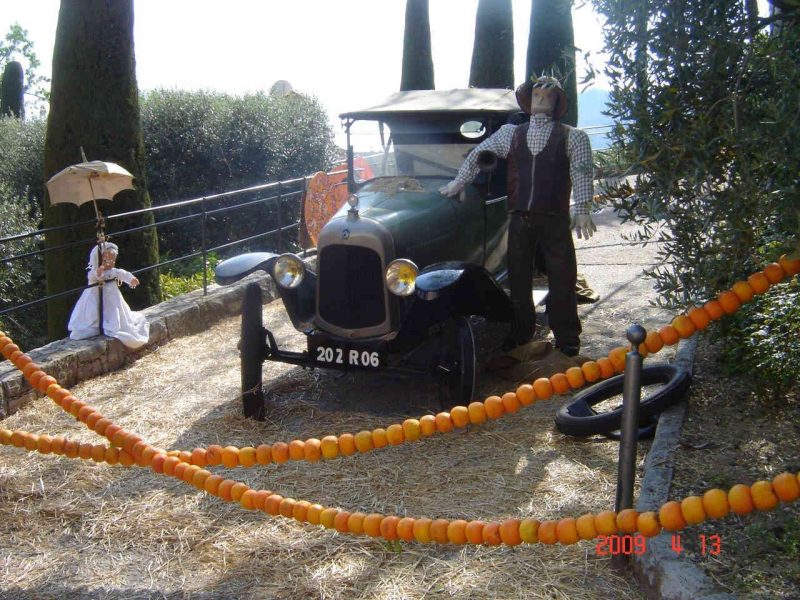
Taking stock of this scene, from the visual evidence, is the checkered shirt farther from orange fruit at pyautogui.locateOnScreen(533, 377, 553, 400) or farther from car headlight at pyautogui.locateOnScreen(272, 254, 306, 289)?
orange fruit at pyautogui.locateOnScreen(533, 377, 553, 400)

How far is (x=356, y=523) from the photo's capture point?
357 centimetres

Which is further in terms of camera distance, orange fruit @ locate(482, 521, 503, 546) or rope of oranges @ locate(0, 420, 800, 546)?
orange fruit @ locate(482, 521, 503, 546)

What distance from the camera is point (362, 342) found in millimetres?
5293

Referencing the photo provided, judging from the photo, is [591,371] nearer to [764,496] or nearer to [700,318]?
[700,318]

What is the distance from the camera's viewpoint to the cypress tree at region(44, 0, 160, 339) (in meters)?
8.24

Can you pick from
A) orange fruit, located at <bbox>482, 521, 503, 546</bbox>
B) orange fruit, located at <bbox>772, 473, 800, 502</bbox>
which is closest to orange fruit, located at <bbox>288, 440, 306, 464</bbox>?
orange fruit, located at <bbox>482, 521, 503, 546</bbox>

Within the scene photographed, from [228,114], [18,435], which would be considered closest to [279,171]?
[228,114]

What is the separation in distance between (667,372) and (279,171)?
10194 mm

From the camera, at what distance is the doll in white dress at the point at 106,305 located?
6.64 m

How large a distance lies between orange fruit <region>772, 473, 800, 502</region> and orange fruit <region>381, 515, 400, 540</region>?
4.90 feet

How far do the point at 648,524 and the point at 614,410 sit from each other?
1.79 meters

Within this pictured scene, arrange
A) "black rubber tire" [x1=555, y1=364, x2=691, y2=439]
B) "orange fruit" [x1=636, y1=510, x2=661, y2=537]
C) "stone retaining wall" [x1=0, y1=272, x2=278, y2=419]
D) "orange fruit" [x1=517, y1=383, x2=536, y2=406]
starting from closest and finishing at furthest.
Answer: "orange fruit" [x1=636, y1=510, x2=661, y2=537] < "orange fruit" [x1=517, y1=383, x2=536, y2=406] < "black rubber tire" [x1=555, y1=364, x2=691, y2=439] < "stone retaining wall" [x1=0, y1=272, x2=278, y2=419]
